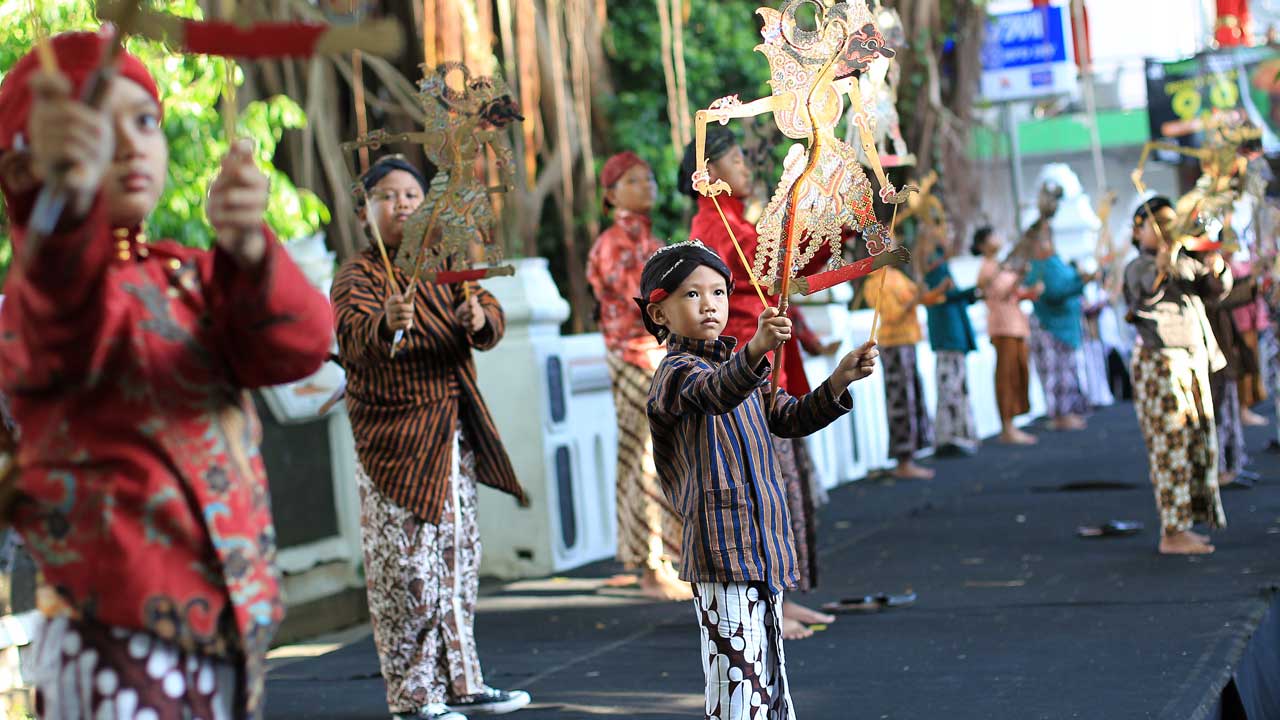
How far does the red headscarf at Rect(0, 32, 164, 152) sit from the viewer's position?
1921 millimetres

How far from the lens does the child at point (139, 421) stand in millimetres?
1924

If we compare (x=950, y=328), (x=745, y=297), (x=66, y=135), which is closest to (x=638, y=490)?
(x=745, y=297)

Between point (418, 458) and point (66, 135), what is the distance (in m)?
2.32

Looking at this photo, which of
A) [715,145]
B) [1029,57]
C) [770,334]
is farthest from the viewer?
[1029,57]

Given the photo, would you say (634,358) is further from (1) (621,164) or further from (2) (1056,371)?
(2) (1056,371)

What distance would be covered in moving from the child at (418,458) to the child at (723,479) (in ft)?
2.91

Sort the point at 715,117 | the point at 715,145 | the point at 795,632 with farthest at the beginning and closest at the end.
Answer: the point at 795,632 → the point at 715,145 → the point at 715,117

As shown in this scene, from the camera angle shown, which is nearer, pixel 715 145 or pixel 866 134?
pixel 866 134

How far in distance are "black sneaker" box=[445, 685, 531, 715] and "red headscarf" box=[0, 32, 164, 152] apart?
239 centimetres

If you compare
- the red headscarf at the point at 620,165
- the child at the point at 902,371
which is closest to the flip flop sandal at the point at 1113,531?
the red headscarf at the point at 620,165

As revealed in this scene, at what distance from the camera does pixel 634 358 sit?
5977mm

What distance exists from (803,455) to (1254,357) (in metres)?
4.34

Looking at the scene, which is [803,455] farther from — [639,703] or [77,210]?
[77,210]

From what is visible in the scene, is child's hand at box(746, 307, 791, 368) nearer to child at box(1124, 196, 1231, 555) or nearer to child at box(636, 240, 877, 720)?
child at box(636, 240, 877, 720)
